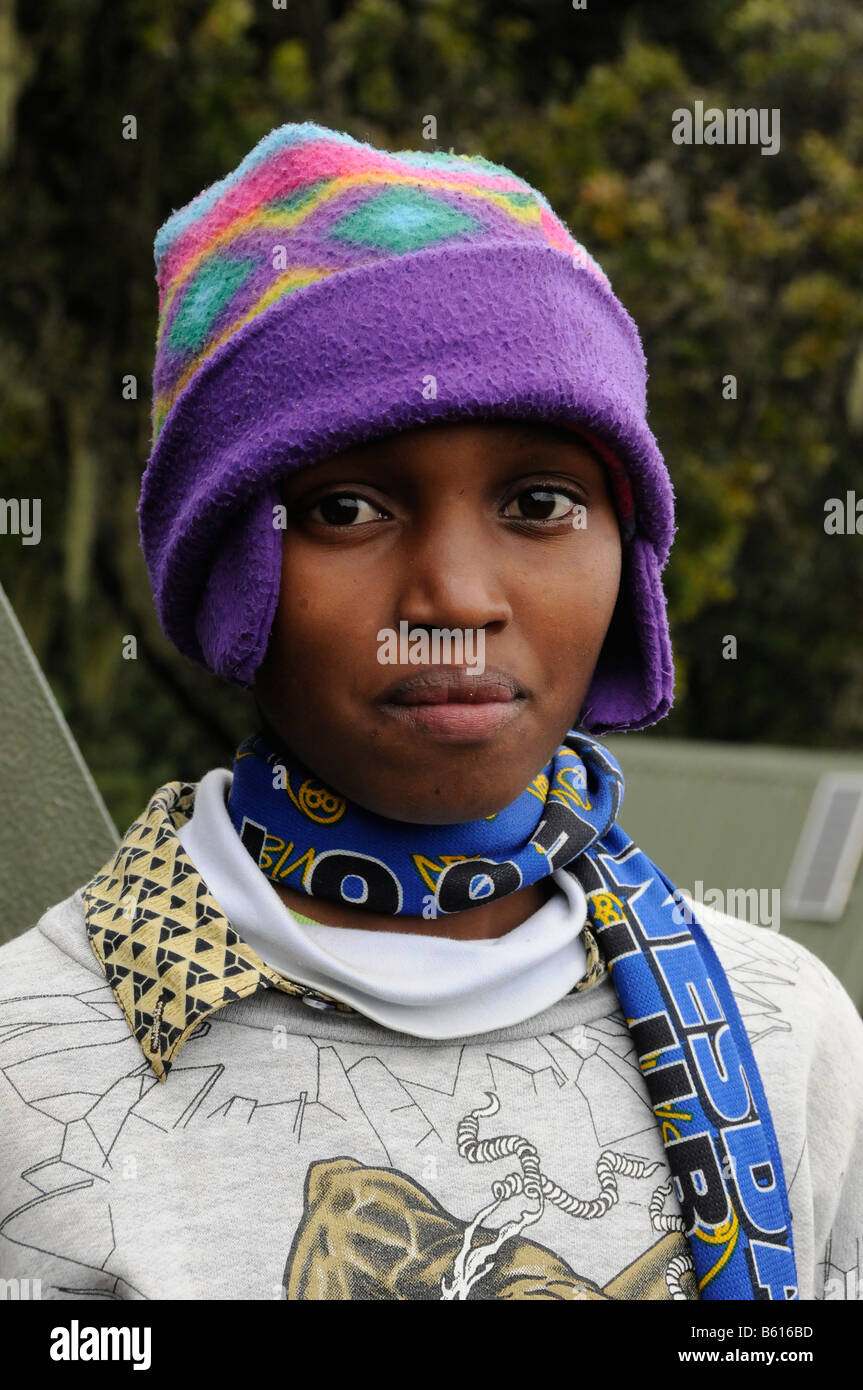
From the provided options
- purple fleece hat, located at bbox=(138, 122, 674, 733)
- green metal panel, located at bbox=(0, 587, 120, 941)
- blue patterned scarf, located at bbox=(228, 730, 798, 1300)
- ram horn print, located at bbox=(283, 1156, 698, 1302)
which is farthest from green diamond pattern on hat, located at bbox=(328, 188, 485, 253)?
green metal panel, located at bbox=(0, 587, 120, 941)

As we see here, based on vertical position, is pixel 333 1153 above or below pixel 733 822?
above

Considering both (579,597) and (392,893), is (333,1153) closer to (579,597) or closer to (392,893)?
(392,893)

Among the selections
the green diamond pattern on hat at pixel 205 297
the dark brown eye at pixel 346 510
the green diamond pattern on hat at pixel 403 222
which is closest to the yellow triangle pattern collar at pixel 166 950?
the dark brown eye at pixel 346 510

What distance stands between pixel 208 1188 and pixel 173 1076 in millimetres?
117

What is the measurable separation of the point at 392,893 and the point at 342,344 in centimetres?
55

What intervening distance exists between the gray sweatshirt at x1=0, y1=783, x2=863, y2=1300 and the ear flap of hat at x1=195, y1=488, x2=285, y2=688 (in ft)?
0.78

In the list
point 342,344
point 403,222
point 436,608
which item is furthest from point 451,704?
point 403,222

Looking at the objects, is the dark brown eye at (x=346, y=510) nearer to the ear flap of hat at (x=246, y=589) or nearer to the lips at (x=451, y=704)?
the ear flap of hat at (x=246, y=589)

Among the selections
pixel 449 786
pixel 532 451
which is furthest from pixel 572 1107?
pixel 532 451

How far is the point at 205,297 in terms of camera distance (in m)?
1.74

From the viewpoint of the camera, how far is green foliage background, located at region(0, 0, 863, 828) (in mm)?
7836

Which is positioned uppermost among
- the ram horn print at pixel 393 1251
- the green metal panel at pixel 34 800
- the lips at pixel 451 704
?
the lips at pixel 451 704

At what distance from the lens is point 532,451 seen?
1.64m

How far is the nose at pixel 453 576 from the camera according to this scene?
1.55 metres
